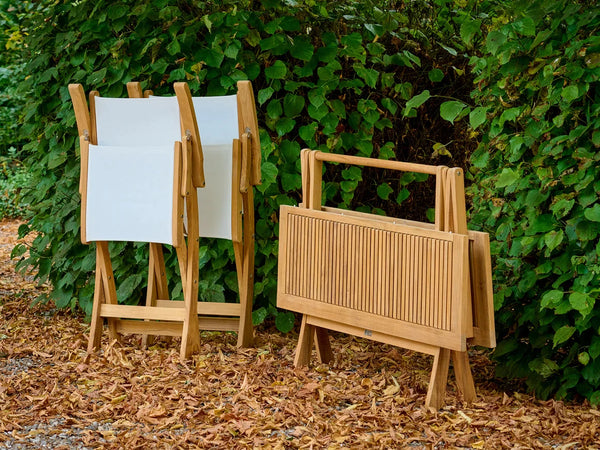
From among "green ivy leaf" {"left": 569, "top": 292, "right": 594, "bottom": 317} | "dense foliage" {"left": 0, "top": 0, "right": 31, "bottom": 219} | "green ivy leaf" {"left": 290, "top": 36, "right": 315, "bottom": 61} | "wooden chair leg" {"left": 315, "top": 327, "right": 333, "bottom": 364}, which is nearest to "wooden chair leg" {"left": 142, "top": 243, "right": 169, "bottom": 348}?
"wooden chair leg" {"left": 315, "top": 327, "right": 333, "bottom": 364}

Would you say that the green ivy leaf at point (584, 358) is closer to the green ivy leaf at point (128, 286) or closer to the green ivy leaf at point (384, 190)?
the green ivy leaf at point (384, 190)

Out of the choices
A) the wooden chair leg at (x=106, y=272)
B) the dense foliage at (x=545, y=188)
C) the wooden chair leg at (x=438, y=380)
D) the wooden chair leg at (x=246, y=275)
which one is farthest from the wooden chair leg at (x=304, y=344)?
the wooden chair leg at (x=106, y=272)

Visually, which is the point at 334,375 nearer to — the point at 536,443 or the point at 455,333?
the point at 455,333

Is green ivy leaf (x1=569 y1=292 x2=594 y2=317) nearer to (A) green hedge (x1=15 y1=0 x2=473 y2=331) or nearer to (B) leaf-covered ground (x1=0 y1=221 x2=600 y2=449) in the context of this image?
(B) leaf-covered ground (x1=0 y1=221 x2=600 y2=449)

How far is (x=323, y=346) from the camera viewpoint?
3.85 metres

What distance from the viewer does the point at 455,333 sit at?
3.10 meters

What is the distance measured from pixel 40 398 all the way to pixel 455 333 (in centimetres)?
169

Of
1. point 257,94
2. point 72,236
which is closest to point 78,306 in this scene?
point 72,236

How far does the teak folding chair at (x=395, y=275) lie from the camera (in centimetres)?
311

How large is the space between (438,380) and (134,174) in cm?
162

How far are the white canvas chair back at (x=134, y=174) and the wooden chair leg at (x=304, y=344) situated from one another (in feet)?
2.36

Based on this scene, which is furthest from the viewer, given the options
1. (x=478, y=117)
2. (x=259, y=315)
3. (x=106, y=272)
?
(x=259, y=315)

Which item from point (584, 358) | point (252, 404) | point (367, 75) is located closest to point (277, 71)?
point (367, 75)

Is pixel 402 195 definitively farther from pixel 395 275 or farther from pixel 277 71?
pixel 395 275
